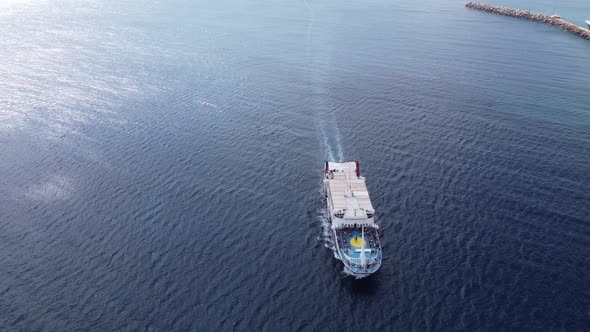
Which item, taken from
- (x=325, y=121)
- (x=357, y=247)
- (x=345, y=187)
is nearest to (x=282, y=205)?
(x=345, y=187)

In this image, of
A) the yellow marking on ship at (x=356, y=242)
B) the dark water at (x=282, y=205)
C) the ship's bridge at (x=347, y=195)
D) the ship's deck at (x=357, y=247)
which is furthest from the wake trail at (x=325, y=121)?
the yellow marking on ship at (x=356, y=242)

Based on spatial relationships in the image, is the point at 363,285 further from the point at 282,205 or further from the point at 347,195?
the point at 282,205

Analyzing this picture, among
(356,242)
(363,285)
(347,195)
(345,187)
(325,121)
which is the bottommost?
(363,285)

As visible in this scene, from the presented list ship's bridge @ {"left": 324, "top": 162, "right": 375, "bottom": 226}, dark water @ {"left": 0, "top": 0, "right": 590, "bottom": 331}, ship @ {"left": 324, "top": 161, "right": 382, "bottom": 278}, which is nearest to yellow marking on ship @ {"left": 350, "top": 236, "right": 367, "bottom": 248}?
ship @ {"left": 324, "top": 161, "right": 382, "bottom": 278}

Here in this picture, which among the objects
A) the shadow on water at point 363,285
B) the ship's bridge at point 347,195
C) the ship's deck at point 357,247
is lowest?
the shadow on water at point 363,285

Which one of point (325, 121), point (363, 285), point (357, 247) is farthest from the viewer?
point (325, 121)

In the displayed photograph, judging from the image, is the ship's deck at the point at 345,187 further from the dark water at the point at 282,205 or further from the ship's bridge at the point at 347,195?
the dark water at the point at 282,205

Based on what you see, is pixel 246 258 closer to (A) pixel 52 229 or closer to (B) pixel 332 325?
(B) pixel 332 325
